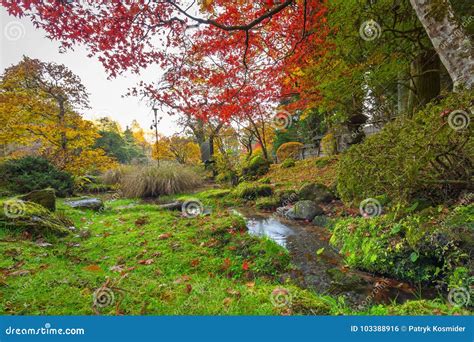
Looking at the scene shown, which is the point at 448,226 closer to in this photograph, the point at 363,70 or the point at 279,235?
the point at 279,235

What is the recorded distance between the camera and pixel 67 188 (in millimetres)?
8242

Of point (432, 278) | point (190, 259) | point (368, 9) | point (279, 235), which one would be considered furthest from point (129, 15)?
point (432, 278)

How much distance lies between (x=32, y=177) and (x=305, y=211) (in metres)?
8.77

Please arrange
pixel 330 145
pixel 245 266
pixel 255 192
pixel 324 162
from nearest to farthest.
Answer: pixel 245 266 → pixel 255 192 → pixel 324 162 → pixel 330 145

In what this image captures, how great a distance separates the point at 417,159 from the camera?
2.44 meters

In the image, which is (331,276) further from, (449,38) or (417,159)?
(449,38)

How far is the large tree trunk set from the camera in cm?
251

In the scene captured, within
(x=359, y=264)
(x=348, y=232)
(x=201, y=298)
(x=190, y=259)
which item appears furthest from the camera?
(x=348, y=232)

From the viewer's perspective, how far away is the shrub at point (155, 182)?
9.38 meters

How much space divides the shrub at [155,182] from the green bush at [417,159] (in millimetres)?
7945

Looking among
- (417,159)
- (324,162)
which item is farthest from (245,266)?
(324,162)

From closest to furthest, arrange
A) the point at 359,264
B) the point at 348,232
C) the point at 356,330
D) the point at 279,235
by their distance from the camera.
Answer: the point at 356,330 → the point at 359,264 → the point at 348,232 → the point at 279,235

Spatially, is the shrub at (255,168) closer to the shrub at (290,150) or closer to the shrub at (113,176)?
the shrub at (290,150)

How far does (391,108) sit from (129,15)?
9.25 meters
